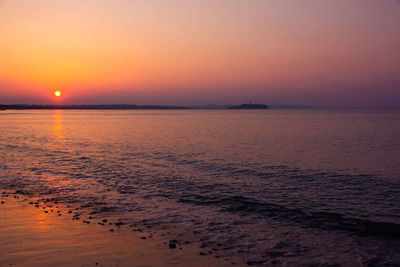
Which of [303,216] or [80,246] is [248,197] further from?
[80,246]

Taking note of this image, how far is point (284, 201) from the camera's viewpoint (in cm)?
1590

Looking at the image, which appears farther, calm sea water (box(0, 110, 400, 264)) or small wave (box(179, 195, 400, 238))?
small wave (box(179, 195, 400, 238))

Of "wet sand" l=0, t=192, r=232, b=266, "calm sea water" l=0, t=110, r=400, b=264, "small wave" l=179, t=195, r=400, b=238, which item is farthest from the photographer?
"small wave" l=179, t=195, r=400, b=238

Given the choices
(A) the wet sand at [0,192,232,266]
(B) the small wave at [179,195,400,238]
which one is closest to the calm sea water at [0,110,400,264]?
(B) the small wave at [179,195,400,238]

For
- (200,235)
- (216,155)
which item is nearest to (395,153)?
(216,155)

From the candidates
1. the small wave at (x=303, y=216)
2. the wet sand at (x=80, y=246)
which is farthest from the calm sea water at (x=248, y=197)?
the wet sand at (x=80, y=246)

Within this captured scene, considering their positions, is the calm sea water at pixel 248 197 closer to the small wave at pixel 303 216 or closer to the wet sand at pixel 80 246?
the small wave at pixel 303 216

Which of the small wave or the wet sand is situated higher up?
the wet sand

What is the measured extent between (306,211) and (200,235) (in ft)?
19.8

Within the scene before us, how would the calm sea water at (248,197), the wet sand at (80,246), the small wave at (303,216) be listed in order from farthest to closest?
the small wave at (303,216) < the calm sea water at (248,197) < the wet sand at (80,246)

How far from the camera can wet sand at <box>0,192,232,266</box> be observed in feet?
28.0

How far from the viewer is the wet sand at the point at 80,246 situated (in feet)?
28.0

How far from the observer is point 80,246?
948 centimetres

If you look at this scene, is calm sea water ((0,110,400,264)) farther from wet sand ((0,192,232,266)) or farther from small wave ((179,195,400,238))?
wet sand ((0,192,232,266))
